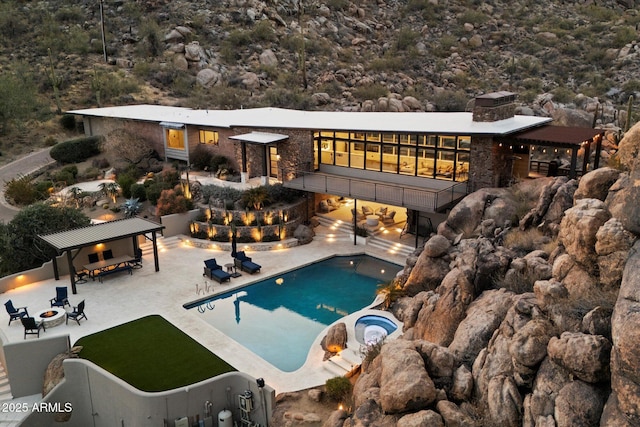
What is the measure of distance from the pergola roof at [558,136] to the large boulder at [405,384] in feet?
43.4

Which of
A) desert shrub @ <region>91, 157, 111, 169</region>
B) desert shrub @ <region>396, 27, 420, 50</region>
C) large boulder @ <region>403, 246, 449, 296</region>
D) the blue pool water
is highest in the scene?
desert shrub @ <region>396, 27, 420, 50</region>

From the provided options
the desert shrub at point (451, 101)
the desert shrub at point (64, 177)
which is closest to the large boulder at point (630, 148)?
the desert shrub at point (64, 177)

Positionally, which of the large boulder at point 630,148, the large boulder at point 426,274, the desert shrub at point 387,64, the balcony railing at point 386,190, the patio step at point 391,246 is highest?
the desert shrub at point 387,64

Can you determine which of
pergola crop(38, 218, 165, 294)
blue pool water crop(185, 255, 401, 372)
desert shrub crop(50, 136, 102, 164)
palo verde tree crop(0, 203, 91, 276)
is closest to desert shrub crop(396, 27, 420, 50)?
desert shrub crop(50, 136, 102, 164)

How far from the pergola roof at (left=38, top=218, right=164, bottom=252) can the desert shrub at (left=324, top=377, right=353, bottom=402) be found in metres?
11.0

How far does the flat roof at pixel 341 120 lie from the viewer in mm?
23006

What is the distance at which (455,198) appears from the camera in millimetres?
22906

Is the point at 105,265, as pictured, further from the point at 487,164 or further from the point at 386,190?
the point at 487,164

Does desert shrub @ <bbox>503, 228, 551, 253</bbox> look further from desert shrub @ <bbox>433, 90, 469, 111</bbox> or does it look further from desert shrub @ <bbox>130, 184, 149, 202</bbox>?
desert shrub @ <bbox>433, 90, 469, 111</bbox>

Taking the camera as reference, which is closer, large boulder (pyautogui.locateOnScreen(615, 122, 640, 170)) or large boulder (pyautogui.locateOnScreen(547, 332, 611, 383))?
large boulder (pyautogui.locateOnScreen(547, 332, 611, 383))

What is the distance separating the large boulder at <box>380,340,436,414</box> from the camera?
33.6ft

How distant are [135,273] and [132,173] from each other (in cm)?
1084

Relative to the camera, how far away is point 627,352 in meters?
7.45

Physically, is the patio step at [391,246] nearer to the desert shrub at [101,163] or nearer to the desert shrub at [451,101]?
the desert shrub at [101,163]
